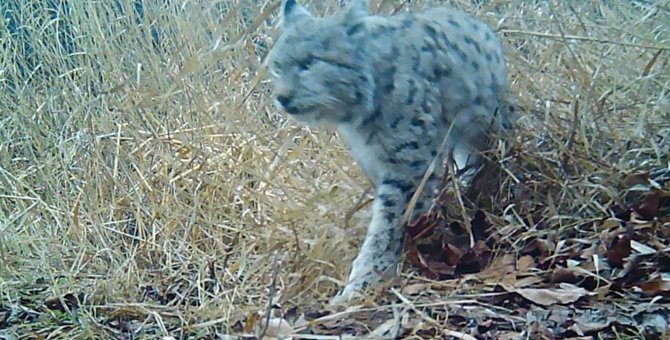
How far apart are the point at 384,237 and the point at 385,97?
0.38 m

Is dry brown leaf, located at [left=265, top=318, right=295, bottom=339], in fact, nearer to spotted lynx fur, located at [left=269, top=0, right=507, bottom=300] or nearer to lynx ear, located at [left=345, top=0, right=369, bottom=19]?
spotted lynx fur, located at [left=269, top=0, right=507, bottom=300]

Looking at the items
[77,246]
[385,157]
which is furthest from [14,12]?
[385,157]

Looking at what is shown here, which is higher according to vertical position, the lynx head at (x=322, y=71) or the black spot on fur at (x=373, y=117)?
the lynx head at (x=322, y=71)

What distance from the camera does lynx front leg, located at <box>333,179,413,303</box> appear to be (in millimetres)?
2348

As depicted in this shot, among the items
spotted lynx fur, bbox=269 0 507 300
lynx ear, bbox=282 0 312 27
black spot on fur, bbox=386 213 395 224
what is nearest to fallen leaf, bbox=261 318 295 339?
spotted lynx fur, bbox=269 0 507 300

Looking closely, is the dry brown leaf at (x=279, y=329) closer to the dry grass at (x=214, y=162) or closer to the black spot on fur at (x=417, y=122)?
the dry grass at (x=214, y=162)

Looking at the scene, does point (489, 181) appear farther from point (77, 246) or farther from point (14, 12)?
point (14, 12)

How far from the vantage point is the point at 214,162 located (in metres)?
3.11

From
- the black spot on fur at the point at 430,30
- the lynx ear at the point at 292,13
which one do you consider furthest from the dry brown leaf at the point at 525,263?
the lynx ear at the point at 292,13

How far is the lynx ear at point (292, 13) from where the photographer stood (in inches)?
94.3

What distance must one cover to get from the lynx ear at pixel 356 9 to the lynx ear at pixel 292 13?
11cm

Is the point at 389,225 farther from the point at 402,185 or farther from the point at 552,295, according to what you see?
the point at 552,295

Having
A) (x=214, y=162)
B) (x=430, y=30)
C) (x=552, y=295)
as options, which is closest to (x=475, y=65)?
(x=430, y=30)

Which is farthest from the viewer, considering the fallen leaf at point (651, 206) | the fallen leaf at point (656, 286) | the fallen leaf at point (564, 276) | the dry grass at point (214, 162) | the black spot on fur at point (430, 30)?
the black spot on fur at point (430, 30)
